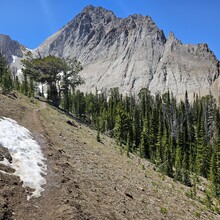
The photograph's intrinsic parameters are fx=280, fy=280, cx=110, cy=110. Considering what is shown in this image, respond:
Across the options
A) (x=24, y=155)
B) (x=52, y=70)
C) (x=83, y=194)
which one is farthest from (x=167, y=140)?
(x=83, y=194)

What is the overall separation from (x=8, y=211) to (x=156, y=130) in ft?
218

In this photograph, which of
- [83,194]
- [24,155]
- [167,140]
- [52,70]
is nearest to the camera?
[83,194]

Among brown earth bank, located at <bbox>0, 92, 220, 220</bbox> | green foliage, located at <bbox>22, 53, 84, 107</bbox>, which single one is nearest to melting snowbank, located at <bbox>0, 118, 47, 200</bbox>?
brown earth bank, located at <bbox>0, 92, 220, 220</bbox>

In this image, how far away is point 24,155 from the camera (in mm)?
17141

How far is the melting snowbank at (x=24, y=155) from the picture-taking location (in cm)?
1439

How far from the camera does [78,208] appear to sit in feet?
41.8

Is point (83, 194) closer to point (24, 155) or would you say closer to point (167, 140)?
point (24, 155)

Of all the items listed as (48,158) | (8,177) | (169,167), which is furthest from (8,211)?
(169,167)

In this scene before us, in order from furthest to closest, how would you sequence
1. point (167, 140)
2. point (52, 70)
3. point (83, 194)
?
point (167, 140), point (52, 70), point (83, 194)

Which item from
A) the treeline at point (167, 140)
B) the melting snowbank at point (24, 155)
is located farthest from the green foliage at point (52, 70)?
the melting snowbank at point (24, 155)

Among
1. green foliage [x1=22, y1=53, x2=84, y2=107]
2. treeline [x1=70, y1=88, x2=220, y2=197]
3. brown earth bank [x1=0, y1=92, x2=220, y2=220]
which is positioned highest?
green foliage [x1=22, y1=53, x2=84, y2=107]

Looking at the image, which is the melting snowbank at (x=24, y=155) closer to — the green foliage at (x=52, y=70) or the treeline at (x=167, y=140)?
the treeline at (x=167, y=140)

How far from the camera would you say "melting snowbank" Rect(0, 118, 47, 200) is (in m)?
14.4

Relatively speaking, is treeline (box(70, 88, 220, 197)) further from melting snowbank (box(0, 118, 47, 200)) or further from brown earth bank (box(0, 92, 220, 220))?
melting snowbank (box(0, 118, 47, 200))
